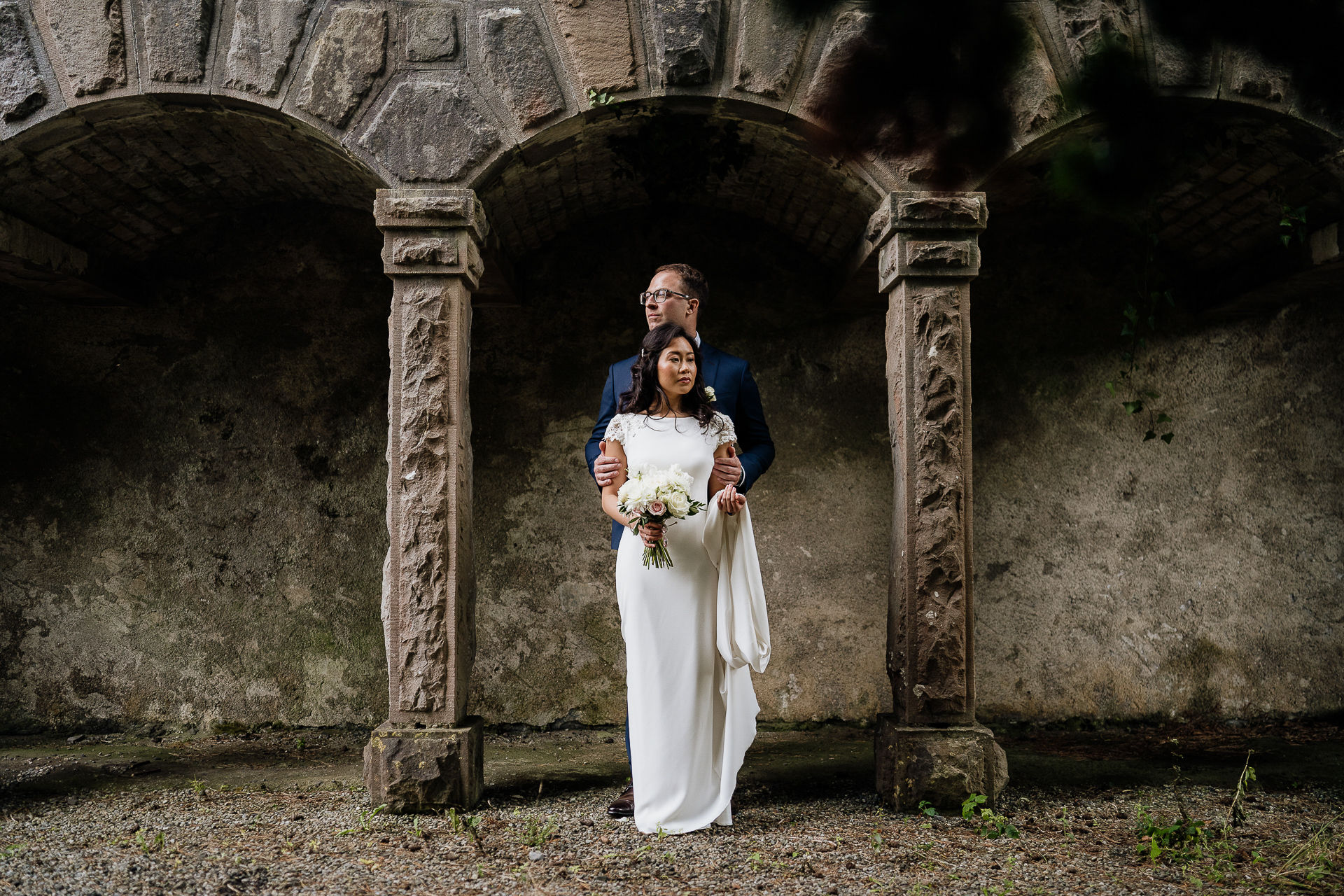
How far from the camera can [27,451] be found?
17.6 feet

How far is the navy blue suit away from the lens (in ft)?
12.0

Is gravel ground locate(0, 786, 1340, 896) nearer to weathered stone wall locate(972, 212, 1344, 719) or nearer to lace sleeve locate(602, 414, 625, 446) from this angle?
weathered stone wall locate(972, 212, 1344, 719)

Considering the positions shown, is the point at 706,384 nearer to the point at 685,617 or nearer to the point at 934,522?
the point at 685,617

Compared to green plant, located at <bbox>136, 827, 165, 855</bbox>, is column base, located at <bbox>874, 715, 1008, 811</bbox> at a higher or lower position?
higher

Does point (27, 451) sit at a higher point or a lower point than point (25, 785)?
higher

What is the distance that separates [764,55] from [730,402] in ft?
4.59

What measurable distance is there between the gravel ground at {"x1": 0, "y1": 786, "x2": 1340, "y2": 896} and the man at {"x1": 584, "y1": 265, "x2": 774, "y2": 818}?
0.49 metres

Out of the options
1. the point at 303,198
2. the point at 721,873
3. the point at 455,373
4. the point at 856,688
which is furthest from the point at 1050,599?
the point at 303,198

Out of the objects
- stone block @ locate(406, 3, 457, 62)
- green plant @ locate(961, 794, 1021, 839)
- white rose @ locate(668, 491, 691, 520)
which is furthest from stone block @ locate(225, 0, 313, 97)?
green plant @ locate(961, 794, 1021, 839)

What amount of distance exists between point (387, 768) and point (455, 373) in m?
1.60

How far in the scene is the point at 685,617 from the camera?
11.0 ft

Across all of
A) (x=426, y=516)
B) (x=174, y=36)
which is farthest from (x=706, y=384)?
(x=174, y=36)

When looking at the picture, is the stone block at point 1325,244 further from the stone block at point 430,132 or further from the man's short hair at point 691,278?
the stone block at point 430,132

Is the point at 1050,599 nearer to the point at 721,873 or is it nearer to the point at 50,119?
the point at 721,873
